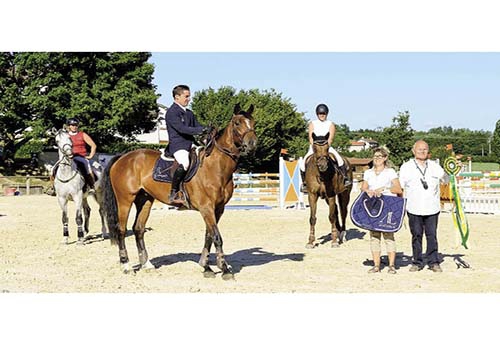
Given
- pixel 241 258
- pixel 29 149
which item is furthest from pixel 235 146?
pixel 29 149

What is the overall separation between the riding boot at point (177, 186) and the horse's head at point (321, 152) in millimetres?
3309

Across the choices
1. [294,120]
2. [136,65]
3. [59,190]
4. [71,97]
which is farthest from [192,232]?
[294,120]

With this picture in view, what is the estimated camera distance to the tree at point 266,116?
56906mm

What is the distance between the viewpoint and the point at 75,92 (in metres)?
37.6

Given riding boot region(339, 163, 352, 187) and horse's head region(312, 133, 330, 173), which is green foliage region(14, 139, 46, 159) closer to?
riding boot region(339, 163, 352, 187)

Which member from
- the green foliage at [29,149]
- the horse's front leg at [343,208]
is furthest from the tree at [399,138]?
the horse's front leg at [343,208]

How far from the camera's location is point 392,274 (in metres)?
8.22

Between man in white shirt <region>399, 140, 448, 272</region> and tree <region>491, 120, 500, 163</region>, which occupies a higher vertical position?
tree <region>491, 120, 500, 163</region>

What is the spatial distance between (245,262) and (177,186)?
1958 millimetres

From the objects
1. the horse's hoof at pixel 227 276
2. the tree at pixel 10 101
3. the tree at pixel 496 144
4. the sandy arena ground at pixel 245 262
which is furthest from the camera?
the tree at pixel 496 144

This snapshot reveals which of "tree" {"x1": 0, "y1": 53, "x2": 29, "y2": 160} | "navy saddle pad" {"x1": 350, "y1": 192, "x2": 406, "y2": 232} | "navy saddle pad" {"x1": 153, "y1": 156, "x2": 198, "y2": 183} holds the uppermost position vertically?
"tree" {"x1": 0, "y1": 53, "x2": 29, "y2": 160}

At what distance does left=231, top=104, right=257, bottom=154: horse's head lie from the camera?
760 centimetres

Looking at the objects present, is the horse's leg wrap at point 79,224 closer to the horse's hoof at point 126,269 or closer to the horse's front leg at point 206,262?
the horse's hoof at point 126,269

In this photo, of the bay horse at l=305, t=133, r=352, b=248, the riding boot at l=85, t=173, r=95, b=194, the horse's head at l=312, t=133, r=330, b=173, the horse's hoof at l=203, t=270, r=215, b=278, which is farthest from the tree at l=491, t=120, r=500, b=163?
the horse's hoof at l=203, t=270, r=215, b=278
